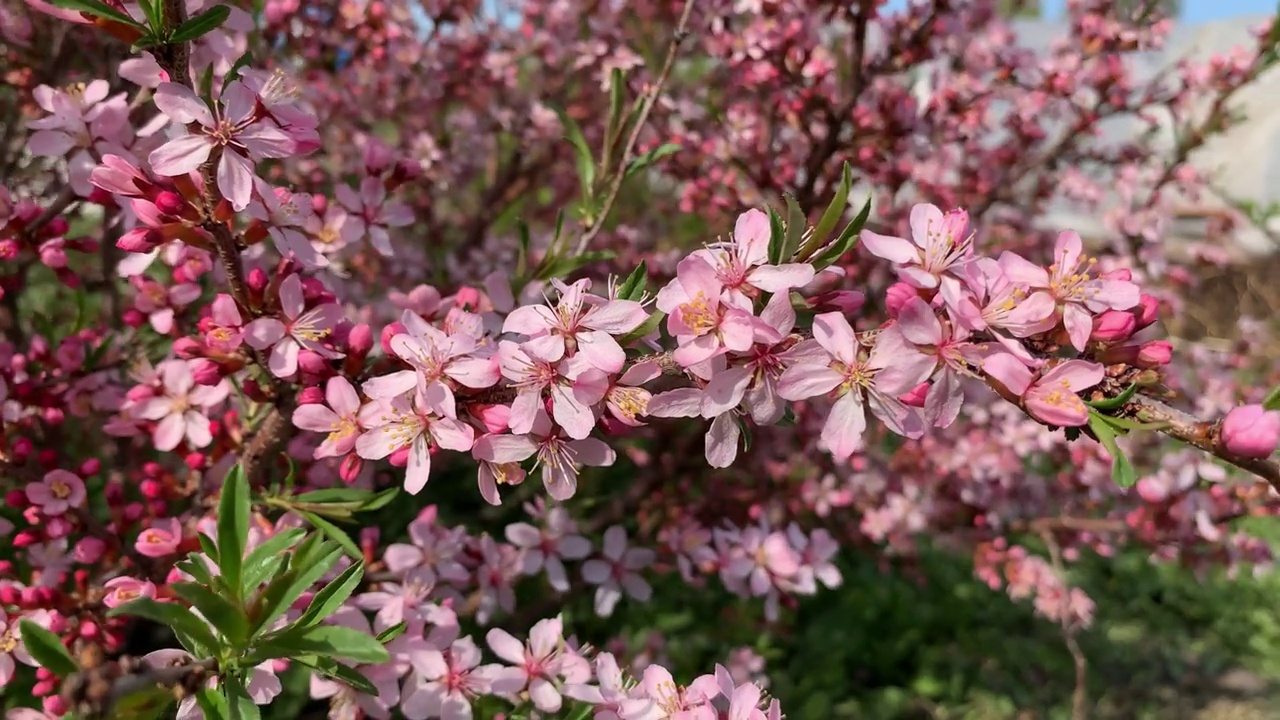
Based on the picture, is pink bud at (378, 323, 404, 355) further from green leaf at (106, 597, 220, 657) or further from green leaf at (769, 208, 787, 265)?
green leaf at (769, 208, 787, 265)

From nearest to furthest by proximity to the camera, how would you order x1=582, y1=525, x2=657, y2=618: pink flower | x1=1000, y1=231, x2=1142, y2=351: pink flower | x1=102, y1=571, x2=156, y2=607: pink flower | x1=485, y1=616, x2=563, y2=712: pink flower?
1. x1=1000, y1=231, x2=1142, y2=351: pink flower
2. x1=102, y1=571, x2=156, y2=607: pink flower
3. x1=485, y1=616, x2=563, y2=712: pink flower
4. x1=582, y1=525, x2=657, y2=618: pink flower

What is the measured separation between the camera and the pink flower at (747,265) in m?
1.08

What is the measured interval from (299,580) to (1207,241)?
4.61 metres

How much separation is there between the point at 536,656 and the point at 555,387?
769 mm

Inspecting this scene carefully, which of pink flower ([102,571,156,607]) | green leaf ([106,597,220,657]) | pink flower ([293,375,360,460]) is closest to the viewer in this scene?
green leaf ([106,597,220,657])

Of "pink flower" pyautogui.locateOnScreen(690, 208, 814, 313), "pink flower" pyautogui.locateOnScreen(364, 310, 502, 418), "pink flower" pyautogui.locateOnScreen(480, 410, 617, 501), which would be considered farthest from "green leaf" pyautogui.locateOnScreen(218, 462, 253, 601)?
"pink flower" pyautogui.locateOnScreen(690, 208, 814, 313)

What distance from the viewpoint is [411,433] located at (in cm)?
123

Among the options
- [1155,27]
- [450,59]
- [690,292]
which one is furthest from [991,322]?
[450,59]

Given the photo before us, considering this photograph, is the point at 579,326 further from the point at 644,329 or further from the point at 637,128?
the point at 637,128

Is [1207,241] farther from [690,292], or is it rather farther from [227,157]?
[227,157]

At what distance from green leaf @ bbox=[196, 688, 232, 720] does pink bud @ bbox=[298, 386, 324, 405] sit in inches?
18.8

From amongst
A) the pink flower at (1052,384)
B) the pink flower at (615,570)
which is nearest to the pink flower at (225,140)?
the pink flower at (1052,384)

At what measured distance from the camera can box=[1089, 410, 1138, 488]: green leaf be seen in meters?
0.98

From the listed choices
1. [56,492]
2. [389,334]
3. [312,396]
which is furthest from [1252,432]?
[56,492]
